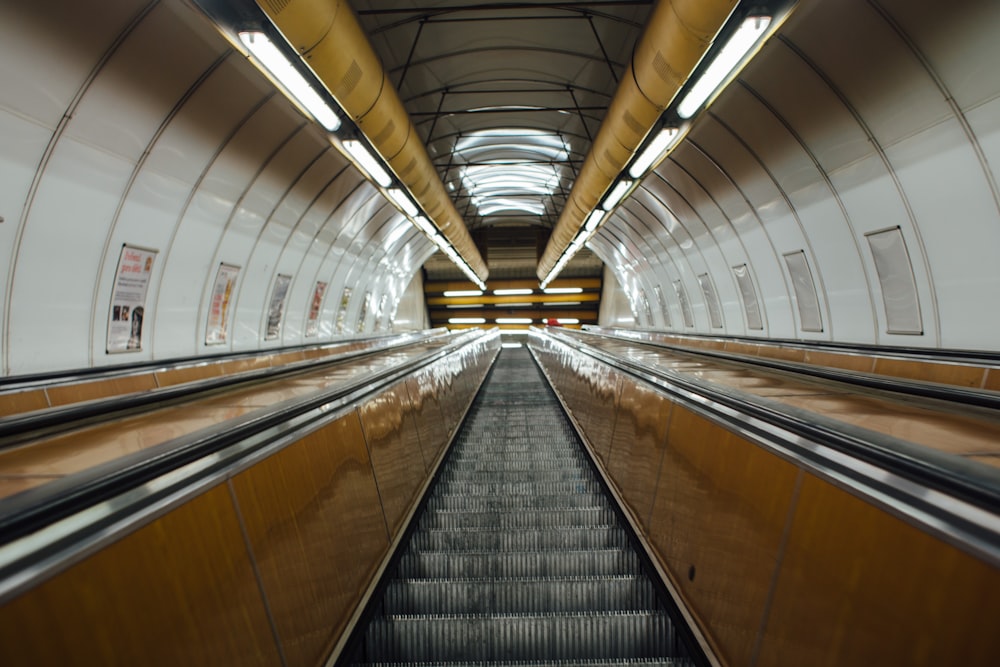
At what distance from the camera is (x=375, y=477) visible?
2998mm

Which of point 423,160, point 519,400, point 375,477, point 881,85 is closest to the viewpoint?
point 375,477

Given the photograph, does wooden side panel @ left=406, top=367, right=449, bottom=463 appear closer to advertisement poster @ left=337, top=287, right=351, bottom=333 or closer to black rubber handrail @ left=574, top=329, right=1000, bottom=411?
black rubber handrail @ left=574, top=329, right=1000, bottom=411

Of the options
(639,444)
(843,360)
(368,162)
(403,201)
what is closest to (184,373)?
(368,162)

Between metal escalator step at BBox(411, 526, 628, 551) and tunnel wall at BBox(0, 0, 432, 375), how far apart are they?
4526 millimetres

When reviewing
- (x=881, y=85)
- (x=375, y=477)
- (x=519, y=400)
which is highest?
(x=881, y=85)

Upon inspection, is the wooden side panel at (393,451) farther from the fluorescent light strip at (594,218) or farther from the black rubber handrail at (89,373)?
the fluorescent light strip at (594,218)

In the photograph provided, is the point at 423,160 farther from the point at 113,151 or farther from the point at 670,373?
the point at 670,373

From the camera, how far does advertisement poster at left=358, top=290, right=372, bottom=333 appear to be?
19.0 meters

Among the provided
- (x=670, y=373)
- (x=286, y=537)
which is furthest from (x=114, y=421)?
(x=670, y=373)

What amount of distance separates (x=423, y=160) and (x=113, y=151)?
4.06m

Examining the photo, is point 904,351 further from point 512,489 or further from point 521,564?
point 521,564

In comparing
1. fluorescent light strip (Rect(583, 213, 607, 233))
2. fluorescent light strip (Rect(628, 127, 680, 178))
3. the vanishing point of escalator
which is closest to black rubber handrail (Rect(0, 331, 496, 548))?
the vanishing point of escalator

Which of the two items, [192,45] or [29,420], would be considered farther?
[192,45]

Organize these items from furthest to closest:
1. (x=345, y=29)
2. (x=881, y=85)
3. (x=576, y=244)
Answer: (x=576, y=244), (x=881, y=85), (x=345, y=29)
